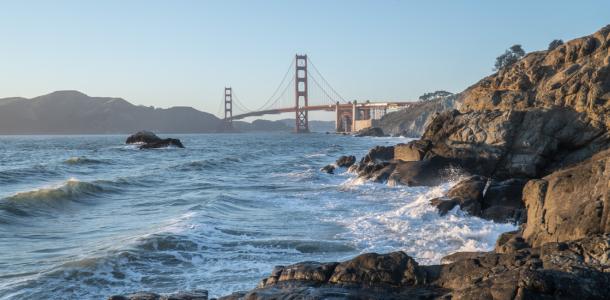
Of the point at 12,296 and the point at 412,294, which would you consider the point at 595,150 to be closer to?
the point at 412,294

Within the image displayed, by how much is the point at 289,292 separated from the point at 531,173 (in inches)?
455

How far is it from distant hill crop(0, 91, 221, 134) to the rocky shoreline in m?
116

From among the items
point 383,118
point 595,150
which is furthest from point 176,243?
point 383,118

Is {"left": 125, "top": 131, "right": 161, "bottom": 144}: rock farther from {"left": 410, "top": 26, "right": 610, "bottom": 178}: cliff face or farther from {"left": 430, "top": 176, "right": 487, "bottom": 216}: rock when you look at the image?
{"left": 430, "top": 176, "right": 487, "bottom": 216}: rock

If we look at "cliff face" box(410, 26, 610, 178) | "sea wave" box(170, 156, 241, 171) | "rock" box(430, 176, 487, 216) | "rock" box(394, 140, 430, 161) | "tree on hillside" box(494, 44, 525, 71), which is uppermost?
"tree on hillside" box(494, 44, 525, 71)

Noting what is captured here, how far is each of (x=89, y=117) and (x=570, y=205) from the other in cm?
14301

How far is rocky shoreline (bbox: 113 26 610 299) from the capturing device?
4410mm

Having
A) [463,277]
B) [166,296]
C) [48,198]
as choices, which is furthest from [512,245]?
[48,198]

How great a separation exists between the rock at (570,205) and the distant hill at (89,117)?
125963 millimetres

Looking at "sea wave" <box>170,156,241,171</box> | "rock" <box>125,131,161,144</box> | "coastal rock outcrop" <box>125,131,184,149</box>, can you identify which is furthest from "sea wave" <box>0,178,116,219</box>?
"rock" <box>125,131,161,144</box>

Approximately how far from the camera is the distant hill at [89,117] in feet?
441

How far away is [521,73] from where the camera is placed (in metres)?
18.8

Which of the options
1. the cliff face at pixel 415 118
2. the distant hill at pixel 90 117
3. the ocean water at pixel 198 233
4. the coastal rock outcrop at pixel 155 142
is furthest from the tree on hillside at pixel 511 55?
the distant hill at pixel 90 117

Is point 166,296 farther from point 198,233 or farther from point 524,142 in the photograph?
point 524,142
